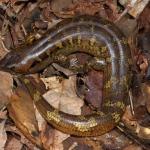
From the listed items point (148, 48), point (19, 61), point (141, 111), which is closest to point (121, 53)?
point (148, 48)

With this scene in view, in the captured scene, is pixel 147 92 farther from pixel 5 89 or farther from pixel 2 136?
pixel 2 136

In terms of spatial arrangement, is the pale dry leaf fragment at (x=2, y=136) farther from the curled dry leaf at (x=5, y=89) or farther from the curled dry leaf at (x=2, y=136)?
the curled dry leaf at (x=5, y=89)

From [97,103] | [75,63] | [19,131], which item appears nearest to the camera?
[19,131]

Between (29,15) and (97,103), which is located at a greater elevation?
(29,15)

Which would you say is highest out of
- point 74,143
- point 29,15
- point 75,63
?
point 29,15

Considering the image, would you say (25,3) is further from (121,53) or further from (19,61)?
(121,53)

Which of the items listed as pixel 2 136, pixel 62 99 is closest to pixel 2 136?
pixel 2 136

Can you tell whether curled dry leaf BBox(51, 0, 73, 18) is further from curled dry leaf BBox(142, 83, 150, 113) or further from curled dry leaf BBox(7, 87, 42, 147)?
curled dry leaf BBox(142, 83, 150, 113)

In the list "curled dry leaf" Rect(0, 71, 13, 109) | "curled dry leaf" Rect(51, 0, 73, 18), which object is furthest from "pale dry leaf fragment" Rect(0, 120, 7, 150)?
"curled dry leaf" Rect(51, 0, 73, 18)
